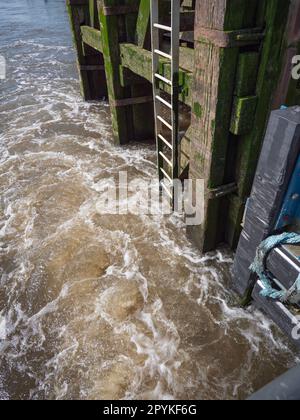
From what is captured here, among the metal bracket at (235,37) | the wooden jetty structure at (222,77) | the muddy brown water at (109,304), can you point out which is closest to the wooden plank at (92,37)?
the wooden jetty structure at (222,77)

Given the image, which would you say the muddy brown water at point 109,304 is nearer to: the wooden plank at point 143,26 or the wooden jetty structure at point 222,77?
the wooden jetty structure at point 222,77

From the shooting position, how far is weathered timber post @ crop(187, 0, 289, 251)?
248cm

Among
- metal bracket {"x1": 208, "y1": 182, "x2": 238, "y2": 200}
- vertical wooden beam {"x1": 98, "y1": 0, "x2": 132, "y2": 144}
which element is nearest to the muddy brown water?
vertical wooden beam {"x1": 98, "y1": 0, "x2": 132, "y2": 144}

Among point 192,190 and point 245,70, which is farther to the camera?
point 192,190

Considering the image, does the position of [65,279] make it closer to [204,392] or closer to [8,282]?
[8,282]

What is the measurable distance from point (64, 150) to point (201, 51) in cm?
516

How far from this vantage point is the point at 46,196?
576 cm

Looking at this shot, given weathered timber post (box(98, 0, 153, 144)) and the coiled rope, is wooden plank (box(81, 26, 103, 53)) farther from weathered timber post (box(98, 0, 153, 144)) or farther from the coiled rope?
the coiled rope

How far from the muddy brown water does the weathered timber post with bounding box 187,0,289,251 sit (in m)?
1.20

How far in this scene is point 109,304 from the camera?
3803 mm

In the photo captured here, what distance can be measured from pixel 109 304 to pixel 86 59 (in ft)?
23.9

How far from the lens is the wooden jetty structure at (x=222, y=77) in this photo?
8.22ft

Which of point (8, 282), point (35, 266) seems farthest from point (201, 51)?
point (8, 282)

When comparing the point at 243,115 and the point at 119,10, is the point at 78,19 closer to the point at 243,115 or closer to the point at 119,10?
the point at 119,10
